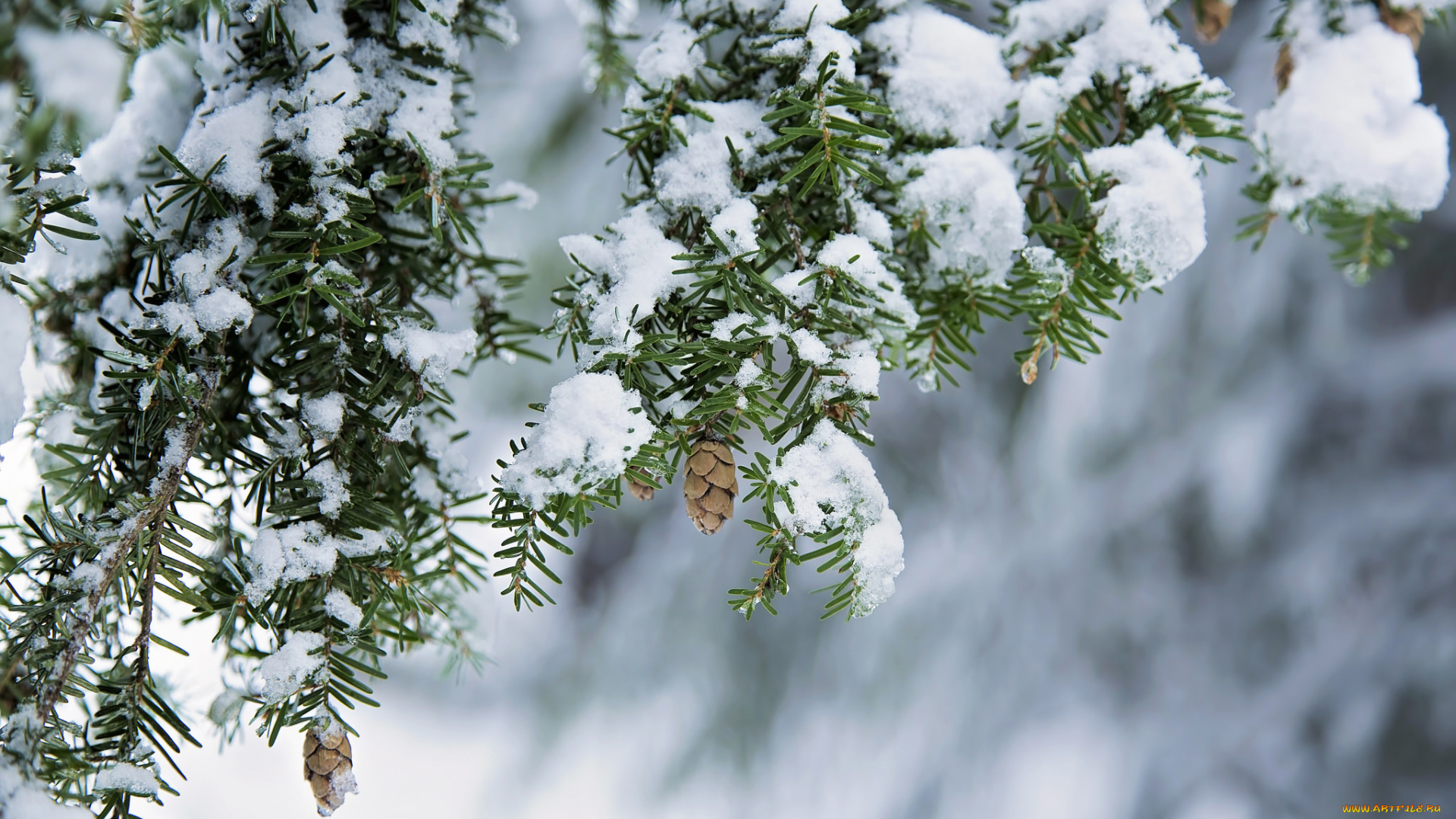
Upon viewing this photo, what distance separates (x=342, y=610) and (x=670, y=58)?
32 cm

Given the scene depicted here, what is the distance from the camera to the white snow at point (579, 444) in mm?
307

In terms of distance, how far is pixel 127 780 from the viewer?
316mm

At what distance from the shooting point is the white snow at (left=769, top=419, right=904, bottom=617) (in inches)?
12.9

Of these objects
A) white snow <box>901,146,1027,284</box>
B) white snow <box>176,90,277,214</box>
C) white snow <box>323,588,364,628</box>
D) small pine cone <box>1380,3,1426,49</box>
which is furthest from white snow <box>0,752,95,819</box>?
small pine cone <box>1380,3,1426,49</box>

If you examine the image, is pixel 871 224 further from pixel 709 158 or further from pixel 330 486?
pixel 330 486

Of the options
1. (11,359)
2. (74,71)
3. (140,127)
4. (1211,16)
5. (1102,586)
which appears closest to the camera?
(74,71)

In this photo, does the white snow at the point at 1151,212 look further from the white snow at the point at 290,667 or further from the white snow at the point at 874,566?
the white snow at the point at 290,667

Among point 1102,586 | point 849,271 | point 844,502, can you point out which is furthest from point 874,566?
point 1102,586

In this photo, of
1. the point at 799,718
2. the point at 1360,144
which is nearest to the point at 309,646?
the point at 1360,144

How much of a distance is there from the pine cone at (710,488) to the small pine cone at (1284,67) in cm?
50

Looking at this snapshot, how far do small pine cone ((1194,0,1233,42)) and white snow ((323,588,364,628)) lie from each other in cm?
63

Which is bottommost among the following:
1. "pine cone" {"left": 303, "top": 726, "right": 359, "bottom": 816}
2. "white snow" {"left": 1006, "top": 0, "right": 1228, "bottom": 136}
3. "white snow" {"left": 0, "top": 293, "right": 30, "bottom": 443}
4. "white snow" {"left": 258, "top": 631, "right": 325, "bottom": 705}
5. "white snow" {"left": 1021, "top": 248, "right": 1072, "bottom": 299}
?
"pine cone" {"left": 303, "top": 726, "right": 359, "bottom": 816}

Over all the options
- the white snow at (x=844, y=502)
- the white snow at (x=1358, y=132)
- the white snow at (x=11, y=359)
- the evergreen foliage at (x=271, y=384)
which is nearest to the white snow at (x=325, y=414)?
the evergreen foliage at (x=271, y=384)

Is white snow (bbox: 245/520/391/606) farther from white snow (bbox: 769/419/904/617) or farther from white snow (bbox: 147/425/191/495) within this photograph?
white snow (bbox: 769/419/904/617)
